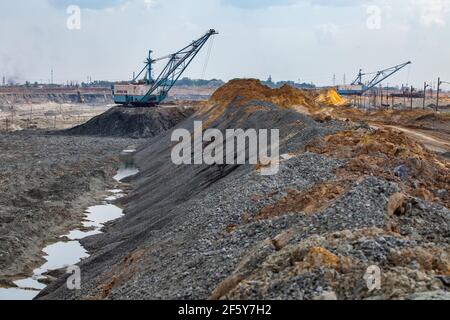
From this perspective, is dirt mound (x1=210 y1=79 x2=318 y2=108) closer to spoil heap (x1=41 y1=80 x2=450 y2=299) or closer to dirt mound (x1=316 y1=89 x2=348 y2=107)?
dirt mound (x1=316 y1=89 x2=348 y2=107)

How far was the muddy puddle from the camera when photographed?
18.5 metres

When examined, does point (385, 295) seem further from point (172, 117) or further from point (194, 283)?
point (172, 117)

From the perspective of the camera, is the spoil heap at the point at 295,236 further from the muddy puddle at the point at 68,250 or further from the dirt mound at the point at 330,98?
the dirt mound at the point at 330,98

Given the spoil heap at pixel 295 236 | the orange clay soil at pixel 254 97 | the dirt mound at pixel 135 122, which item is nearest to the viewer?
the spoil heap at pixel 295 236

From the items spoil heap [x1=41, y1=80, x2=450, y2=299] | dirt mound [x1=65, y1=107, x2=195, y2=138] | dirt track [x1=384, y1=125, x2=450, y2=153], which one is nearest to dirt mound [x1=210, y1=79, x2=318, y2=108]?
dirt mound [x1=65, y1=107, x2=195, y2=138]

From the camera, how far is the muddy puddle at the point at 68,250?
60.8 ft

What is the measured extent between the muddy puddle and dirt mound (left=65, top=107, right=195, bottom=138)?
114 feet

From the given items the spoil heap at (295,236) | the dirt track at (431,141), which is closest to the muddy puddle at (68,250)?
the spoil heap at (295,236)

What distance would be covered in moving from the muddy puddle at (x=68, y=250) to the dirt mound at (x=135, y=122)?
1370 inches

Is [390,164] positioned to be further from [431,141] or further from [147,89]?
[147,89]

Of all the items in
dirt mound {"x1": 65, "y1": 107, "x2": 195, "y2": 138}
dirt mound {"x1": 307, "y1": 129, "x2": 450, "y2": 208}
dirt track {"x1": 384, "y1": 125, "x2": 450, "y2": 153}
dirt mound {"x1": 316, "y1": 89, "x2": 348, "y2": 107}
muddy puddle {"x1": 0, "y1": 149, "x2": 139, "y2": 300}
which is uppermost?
dirt mound {"x1": 316, "y1": 89, "x2": 348, "y2": 107}

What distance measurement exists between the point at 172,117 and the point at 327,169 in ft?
178

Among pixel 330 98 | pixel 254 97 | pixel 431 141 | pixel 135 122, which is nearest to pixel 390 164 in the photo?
pixel 431 141

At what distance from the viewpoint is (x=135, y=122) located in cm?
7206
